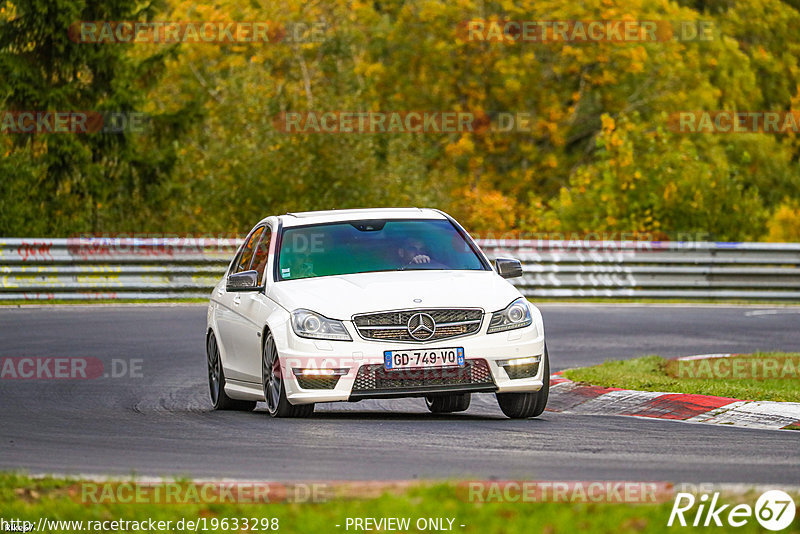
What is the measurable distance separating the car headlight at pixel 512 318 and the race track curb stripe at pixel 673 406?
5.26 ft

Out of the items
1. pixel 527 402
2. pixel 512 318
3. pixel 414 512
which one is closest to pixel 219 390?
pixel 527 402

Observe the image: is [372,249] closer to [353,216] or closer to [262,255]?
[353,216]

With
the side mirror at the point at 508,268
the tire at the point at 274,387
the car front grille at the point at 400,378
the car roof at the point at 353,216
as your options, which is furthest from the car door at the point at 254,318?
the side mirror at the point at 508,268

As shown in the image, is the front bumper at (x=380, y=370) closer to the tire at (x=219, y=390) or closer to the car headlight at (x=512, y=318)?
the car headlight at (x=512, y=318)

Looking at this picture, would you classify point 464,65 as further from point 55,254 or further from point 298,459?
point 298,459

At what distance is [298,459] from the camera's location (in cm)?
865

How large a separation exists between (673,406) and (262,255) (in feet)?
11.9

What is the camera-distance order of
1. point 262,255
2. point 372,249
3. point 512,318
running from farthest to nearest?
point 262,255, point 372,249, point 512,318

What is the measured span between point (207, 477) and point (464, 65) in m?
48.1

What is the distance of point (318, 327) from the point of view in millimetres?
11031

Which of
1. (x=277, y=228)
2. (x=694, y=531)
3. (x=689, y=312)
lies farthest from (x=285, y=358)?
(x=689, y=312)

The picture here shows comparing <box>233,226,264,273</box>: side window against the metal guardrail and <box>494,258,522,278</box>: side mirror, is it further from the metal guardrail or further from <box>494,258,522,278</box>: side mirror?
the metal guardrail

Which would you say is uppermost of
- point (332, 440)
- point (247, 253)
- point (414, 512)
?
point (414, 512)

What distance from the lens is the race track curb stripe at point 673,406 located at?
37.9 feet
